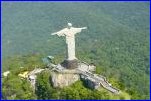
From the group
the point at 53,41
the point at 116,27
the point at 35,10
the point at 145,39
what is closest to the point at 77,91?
the point at 145,39

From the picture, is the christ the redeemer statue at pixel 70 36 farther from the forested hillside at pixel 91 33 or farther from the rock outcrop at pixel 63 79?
the forested hillside at pixel 91 33

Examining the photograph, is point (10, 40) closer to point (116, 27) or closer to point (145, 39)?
point (116, 27)

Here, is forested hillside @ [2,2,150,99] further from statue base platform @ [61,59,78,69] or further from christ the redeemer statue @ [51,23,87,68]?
christ the redeemer statue @ [51,23,87,68]

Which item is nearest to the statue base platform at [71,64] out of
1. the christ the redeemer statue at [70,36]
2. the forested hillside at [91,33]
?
the christ the redeemer statue at [70,36]

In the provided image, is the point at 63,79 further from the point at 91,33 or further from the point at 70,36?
the point at 91,33

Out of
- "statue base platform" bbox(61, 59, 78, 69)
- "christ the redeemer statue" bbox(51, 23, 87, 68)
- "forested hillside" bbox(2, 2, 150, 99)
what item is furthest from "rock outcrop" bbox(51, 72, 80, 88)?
"forested hillside" bbox(2, 2, 150, 99)
